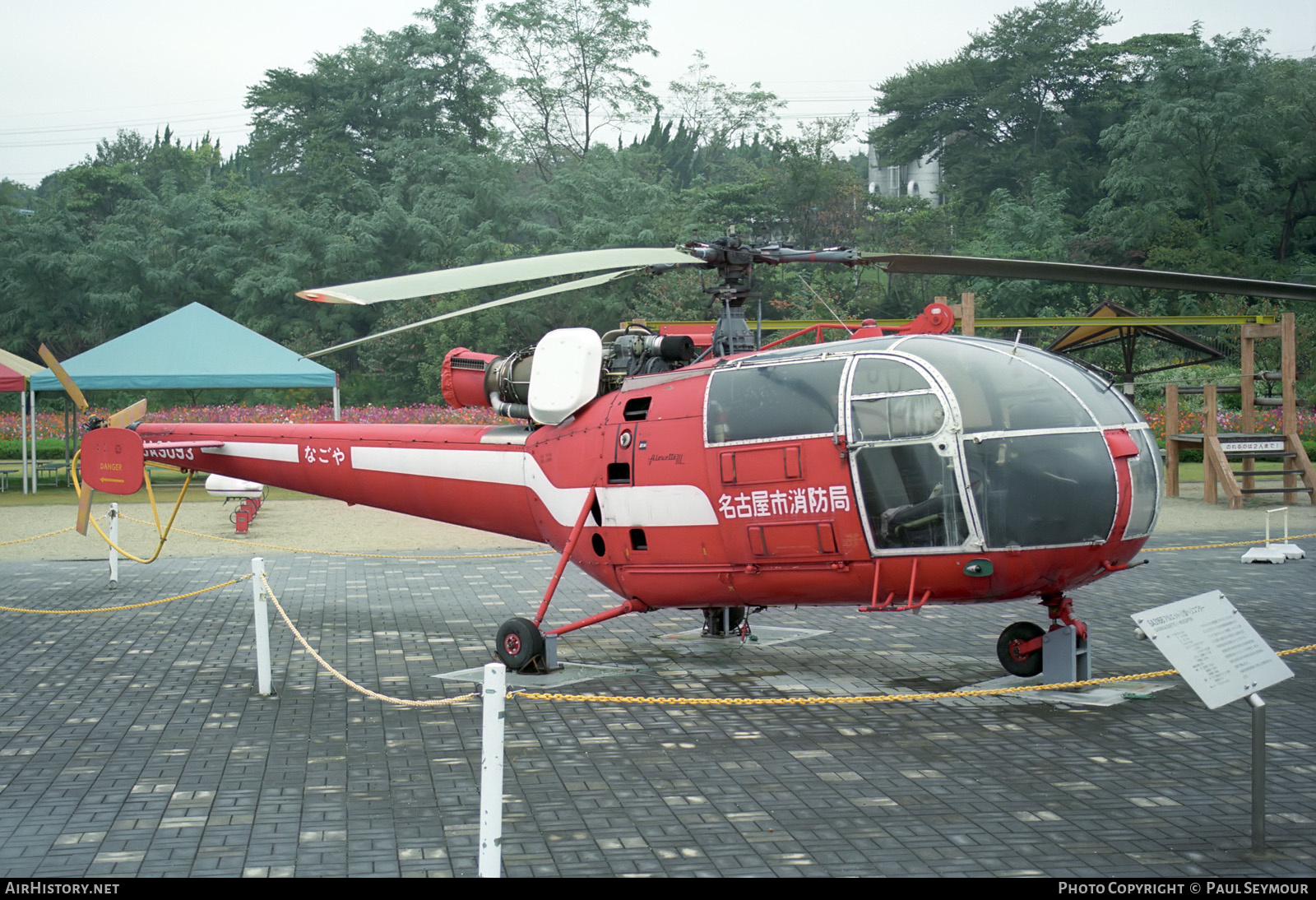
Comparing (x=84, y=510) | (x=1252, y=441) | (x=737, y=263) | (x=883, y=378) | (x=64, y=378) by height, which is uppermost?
(x=737, y=263)

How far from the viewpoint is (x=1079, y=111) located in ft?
168

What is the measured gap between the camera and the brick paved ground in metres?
4.88

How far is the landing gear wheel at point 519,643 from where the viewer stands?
8234 mm

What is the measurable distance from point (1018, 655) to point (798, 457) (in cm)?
224

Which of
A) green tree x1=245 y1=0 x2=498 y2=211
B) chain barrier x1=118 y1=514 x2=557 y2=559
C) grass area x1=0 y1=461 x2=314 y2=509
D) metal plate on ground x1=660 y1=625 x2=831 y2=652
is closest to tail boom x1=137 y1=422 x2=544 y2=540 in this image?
metal plate on ground x1=660 y1=625 x2=831 y2=652

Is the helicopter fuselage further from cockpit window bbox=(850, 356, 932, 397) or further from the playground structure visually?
the playground structure

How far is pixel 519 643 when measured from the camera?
27.2ft

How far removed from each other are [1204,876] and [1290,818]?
1.00 metres

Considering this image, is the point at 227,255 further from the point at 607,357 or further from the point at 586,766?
the point at 586,766

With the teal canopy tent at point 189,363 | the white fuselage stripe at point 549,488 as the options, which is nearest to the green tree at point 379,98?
the teal canopy tent at point 189,363

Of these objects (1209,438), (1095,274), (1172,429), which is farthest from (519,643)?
(1172,429)

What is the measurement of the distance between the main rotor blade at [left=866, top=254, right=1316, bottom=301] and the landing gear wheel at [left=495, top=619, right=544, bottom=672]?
12.2 feet

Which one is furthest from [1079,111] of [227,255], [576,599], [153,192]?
[576,599]

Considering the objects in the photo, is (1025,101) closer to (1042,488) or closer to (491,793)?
(1042,488)
